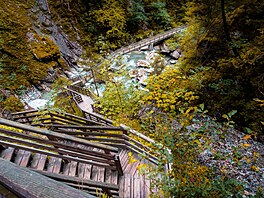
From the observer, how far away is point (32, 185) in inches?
32.4

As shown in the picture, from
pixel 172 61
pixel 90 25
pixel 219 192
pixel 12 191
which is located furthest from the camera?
pixel 90 25

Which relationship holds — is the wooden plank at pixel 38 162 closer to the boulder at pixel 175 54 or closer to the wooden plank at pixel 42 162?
the wooden plank at pixel 42 162

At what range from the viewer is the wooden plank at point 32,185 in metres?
0.79

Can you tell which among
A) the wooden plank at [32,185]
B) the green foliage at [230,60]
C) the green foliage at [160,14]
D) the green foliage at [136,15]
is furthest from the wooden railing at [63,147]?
the green foliage at [160,14]

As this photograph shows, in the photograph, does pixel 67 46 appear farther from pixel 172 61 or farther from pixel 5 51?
pixel 172 61

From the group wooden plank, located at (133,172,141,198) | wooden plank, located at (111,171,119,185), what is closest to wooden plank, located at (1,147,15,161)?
wooden plank, located at (111,171,119,185)

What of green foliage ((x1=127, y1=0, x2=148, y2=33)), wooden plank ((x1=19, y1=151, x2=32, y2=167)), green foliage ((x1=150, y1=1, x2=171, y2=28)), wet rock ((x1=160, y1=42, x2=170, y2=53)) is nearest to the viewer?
wooden plank ((x1=19, y1=151, x2=32, y2=167))

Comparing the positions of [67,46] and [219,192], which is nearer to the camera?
[219,192]

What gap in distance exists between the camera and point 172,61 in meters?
16.5

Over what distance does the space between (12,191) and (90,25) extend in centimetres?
1865

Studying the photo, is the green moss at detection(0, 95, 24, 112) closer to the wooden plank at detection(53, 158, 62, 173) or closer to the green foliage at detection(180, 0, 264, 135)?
the wooden plank at detection(53, 158, 62, 173)

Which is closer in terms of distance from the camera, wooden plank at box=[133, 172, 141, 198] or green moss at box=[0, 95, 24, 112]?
wooden plank at box=[133, 172, 141, 198]

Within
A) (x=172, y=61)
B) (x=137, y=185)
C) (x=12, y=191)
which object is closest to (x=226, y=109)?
(x=137, y=185)

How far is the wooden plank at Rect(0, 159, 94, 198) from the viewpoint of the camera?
789 mm
